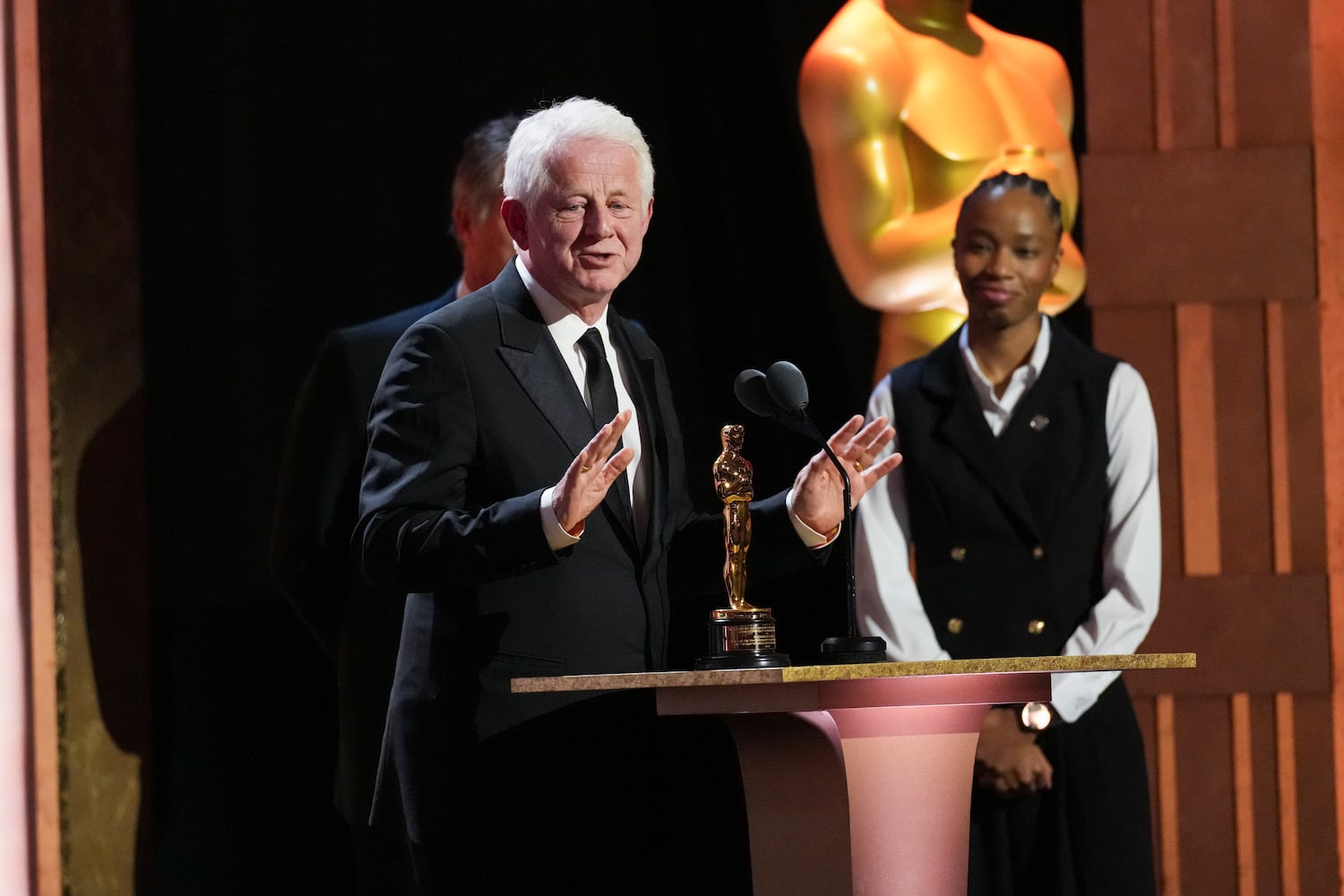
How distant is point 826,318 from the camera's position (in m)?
3.51

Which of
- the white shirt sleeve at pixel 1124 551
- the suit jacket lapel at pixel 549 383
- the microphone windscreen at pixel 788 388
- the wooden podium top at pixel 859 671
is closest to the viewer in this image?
the wooden podium top at pixel 859 671

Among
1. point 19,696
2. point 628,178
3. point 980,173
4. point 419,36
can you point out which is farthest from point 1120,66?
point 19,696

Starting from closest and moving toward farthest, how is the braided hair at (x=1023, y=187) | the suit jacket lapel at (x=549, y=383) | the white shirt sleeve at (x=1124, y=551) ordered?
the suit jacket lapel at (x=549, y=383), the white shirt sleeve at (x=1124, y=551), the braided hair at (x=1023, y=187)

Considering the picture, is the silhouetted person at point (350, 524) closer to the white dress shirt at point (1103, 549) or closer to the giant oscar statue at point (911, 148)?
the giant oscar statue at point (911, 148)

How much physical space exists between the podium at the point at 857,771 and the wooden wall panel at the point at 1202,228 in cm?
182

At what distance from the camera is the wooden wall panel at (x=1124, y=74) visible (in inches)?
142

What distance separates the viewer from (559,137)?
86.1 inches

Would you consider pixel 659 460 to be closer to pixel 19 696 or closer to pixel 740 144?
pixel 740 144

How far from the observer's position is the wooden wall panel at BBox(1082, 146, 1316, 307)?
3547mm

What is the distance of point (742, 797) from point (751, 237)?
5.22 ft

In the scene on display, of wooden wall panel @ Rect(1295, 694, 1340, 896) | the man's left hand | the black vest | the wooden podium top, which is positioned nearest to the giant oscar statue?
the black vest

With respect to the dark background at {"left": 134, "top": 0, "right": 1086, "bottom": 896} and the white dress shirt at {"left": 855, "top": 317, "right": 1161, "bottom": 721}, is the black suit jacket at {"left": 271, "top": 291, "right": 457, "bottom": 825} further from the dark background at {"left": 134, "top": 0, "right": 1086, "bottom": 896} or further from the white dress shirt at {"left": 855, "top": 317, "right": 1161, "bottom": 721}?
the white dress shirt at {"left": 855, "top": 317, "right": 1161, "bottom": 721}

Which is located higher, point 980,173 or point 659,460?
point 980,173

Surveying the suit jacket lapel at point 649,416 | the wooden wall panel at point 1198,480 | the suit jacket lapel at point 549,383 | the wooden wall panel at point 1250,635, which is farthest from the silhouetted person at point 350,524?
the wooden wall panel at point 1250,635
